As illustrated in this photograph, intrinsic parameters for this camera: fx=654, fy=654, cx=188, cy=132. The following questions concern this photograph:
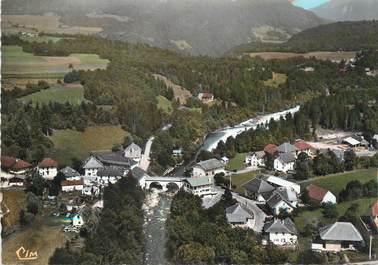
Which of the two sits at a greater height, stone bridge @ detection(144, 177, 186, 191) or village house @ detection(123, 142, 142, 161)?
village house @ detection(123, 142, 142, 161)

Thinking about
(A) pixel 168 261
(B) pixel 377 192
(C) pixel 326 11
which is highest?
(C) pixel 326 11

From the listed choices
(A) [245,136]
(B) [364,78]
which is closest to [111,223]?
(A) [245,136]

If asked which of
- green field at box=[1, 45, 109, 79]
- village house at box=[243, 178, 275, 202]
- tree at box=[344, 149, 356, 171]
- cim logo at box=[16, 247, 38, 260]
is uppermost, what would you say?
green field at box=[1, 45, 109, 79]

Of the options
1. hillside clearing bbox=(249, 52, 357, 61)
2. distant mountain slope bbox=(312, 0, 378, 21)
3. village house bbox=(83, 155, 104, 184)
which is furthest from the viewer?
hillside clearing bbox=(249, 52, 357, 61)

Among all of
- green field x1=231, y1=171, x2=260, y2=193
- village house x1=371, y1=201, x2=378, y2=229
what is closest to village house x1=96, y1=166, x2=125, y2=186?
green field x1=231, y1=171, x2=260, y2=193

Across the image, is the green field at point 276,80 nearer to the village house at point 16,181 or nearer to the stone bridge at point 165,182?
the stone bridge at point 165,182

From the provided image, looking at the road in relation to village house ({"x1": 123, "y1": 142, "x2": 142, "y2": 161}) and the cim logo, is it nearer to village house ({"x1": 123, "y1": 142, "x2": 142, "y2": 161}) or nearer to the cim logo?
village house ({"x1": 123, "y1": 142, "x2": 142, "y2": 161})

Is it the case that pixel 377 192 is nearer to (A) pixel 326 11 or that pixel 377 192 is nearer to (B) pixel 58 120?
(A) pixel 326 11

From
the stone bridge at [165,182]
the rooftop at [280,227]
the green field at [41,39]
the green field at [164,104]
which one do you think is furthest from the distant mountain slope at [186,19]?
the rooftop at [280,227]
